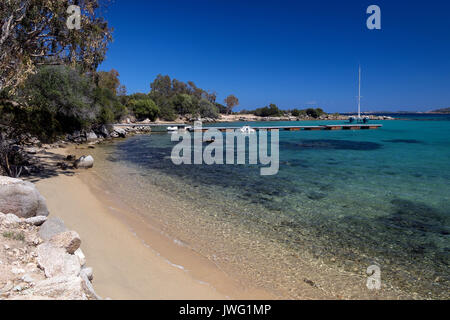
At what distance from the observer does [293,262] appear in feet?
19.8

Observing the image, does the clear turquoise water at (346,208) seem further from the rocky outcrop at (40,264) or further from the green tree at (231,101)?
the green tree at (231,101)

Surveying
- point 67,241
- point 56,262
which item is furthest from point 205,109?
point 56,262

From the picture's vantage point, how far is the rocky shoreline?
3.33 meters

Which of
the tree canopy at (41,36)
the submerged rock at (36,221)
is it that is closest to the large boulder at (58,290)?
the submerged rock at (36,221)

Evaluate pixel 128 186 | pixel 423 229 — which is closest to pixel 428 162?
pixel 423 229

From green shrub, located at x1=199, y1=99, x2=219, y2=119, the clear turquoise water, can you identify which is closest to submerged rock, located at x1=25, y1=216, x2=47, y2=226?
the clear turquoise water

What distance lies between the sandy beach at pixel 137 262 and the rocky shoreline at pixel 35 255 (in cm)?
64

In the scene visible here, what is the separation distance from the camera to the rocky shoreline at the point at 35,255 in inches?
131

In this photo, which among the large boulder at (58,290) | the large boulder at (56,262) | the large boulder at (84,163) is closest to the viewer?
the large boulder at (58,290)

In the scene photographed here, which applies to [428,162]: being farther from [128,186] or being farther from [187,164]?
[128,186]

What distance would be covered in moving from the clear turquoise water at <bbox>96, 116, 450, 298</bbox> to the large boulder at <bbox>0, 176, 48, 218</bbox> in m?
5.19

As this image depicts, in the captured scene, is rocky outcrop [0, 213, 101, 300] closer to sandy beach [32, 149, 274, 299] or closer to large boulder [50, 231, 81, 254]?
large boulder [50, 231, 81, 254]

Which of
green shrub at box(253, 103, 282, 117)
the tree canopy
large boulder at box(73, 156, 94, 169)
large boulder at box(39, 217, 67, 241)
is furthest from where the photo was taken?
green shrub at box(253, 103, 282, 117)

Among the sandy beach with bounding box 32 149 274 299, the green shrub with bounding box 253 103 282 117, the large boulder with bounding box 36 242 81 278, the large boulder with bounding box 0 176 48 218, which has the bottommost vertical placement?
the sandy beach with bounding box 32 149 274 299
